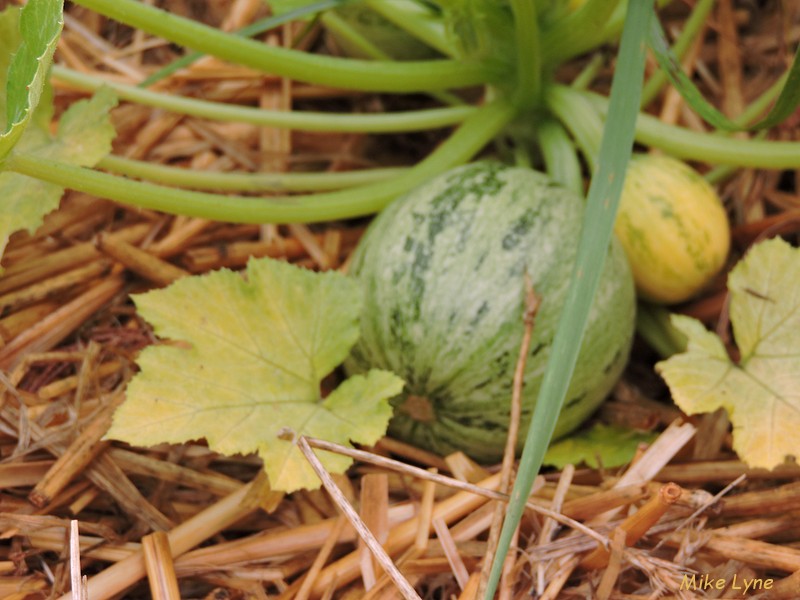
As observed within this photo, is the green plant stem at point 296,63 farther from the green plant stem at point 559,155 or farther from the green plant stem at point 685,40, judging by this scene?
the green plant stem at point 685,40

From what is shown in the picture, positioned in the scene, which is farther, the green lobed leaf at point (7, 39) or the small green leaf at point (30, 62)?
the green lobed leaf at point (7, 39)

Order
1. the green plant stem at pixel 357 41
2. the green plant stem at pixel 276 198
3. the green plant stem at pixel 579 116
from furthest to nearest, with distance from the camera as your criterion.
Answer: the green plant stem at pixel 357 41, the green plant stem at pixel 579 116, the green plant stem at pixel 276 198

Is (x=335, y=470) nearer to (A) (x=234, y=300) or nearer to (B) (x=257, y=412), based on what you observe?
(B) (x=257, y=412)

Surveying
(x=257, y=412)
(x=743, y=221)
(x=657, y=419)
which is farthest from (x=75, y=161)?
(x=743, y=221)

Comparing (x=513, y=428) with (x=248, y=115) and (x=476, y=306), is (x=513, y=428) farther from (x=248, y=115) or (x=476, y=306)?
(x=248, y=115)

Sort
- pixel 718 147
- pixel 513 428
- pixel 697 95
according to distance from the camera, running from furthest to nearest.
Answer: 1. pixel 718 147
2. pixel 697 95
3. pixel 513 428

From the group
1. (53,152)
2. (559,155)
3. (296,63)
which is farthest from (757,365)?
(53,152)

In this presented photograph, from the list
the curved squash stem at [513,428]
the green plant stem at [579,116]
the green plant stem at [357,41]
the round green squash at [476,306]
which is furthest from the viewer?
the green plant stem at [357,41]

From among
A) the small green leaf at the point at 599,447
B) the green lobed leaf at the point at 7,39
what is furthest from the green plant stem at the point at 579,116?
the green lobed leaf at the point at 7,39
